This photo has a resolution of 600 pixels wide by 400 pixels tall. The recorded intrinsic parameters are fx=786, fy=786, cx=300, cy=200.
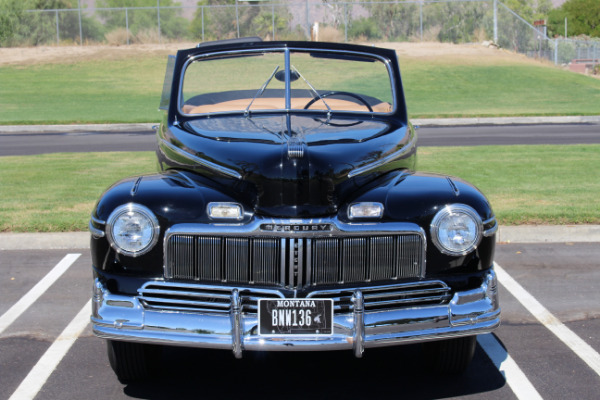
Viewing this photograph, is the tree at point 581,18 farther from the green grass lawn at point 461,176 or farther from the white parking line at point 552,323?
the white parking line at point 552,323

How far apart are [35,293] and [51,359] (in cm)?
151

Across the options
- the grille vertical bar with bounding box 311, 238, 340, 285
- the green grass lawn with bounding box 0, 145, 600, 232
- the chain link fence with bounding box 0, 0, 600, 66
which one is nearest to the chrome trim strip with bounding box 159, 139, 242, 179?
the grille vertical bar with bounding box 311, 238, 340, 285

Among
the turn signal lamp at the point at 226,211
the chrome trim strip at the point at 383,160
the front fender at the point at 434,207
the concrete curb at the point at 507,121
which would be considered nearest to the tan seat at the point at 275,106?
the chrome trim strip at the point at 383,160

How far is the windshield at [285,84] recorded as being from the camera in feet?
17.6

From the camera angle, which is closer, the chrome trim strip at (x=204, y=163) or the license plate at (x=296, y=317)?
the license plate at (x=296, y=317)

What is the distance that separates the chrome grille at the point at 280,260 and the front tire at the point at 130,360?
609 millimetres

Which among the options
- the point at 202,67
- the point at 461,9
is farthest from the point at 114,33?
the point at 202,67

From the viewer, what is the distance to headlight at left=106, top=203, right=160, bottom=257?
153 inches

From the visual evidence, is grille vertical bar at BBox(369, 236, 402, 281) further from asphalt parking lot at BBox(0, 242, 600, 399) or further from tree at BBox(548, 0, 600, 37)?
tree at BBox(548, 0, 600, 37)

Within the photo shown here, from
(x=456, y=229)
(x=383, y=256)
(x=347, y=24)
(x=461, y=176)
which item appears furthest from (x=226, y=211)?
(x=347, y=24)

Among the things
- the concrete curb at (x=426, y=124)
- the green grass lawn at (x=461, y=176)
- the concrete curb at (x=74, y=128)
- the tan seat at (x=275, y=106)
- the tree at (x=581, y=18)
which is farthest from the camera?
the tree at (x=581, y=18)

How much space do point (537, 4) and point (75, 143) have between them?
435ft

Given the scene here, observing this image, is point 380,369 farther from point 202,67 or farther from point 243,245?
point 202,67

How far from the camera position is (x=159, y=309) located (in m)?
3.80
